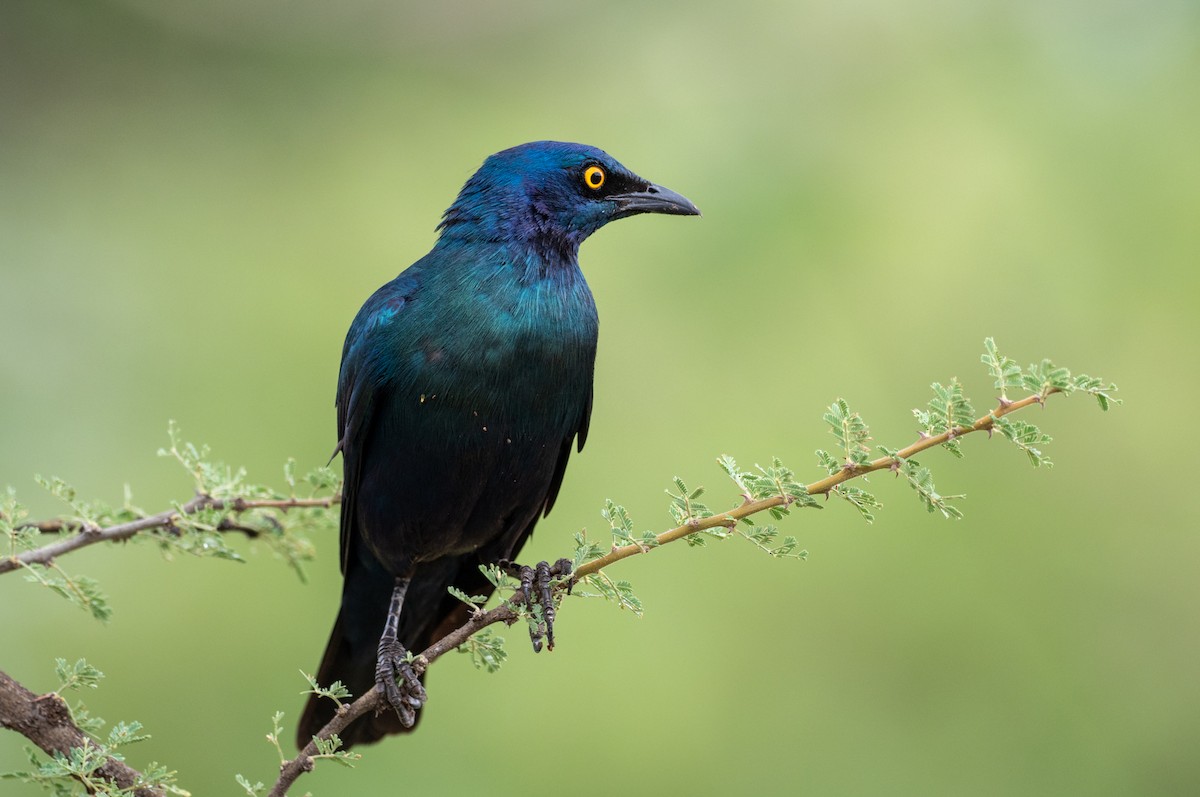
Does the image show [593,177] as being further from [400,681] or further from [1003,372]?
[1003,372]

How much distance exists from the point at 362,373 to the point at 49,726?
1487 millimetres

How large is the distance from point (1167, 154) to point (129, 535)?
255 inches

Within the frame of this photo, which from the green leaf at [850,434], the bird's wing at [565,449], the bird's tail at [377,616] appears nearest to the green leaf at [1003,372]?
the green leaf at [850,434]

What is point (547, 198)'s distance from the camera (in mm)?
4156

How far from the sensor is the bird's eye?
420 centimetres

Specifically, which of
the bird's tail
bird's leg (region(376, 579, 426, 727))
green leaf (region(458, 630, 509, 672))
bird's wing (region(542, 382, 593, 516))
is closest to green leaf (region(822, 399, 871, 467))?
green leaf (region(458, 630, 509, 672))

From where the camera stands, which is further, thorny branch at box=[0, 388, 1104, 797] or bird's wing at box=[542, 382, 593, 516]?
bird's wing at box=[542, 382, 593, 516]

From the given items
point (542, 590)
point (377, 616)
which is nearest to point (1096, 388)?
point (542, 590)

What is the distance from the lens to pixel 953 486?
6.62 meters

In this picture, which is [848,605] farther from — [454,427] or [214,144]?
[214,144]

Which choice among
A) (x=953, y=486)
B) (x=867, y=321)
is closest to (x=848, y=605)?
(x=953, y=486)

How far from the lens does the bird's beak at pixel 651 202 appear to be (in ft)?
14.0

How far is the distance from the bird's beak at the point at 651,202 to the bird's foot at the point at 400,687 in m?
1.58

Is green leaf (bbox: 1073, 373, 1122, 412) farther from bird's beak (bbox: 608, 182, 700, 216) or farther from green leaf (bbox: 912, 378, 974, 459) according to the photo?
bird's beak (bbox: 608, 182, 700, 216)
